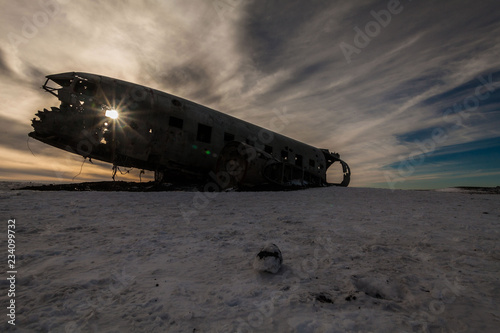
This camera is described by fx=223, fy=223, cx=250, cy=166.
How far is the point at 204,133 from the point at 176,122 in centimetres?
164

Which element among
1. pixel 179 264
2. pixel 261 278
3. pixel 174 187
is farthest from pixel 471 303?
pixel 174 187

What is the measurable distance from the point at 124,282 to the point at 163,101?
10.6 metres

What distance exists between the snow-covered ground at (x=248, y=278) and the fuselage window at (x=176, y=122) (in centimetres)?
749

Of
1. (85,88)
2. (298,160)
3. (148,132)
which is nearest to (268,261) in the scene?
(148,132)

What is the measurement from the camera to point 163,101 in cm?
1137

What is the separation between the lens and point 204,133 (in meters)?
12.6

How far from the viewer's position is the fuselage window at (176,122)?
452 inches

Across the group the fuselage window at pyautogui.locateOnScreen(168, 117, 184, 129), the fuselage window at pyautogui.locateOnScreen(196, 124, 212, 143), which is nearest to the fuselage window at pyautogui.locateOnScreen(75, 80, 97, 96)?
the fuselage window at pyautogui.locateOnScreen(168, 117, 184, 129)

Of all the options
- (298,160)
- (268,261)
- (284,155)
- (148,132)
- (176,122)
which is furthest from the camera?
(298,160)

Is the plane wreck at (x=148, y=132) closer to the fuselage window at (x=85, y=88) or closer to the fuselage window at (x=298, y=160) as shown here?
the fuselage window at (x=85, y=88)

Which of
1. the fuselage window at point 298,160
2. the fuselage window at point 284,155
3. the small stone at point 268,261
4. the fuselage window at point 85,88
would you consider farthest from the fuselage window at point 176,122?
the small stone at point 268,261

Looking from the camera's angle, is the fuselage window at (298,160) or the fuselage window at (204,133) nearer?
the fuselage window at (204,133)

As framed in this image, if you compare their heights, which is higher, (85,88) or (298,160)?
(85,88)

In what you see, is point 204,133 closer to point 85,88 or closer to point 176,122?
point 176,122
